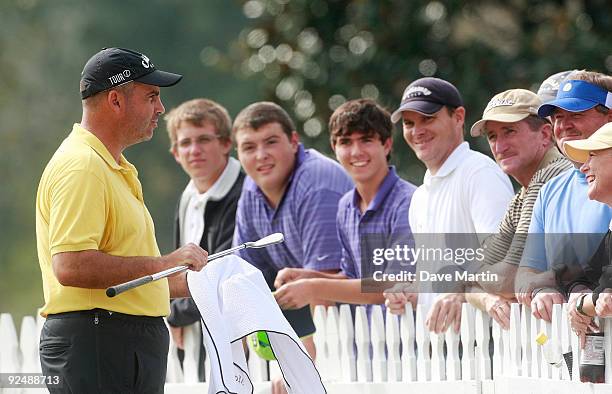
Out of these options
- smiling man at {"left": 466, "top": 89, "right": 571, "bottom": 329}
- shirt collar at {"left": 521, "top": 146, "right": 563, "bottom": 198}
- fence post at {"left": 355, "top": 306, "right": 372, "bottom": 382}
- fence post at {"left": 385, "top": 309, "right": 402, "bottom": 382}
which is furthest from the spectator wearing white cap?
fence post at {"left": 355, "top": 306, "right": 372, "bottom": 382}

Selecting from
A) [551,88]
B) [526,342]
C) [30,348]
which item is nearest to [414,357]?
[526,342]

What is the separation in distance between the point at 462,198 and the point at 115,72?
7.29 ft

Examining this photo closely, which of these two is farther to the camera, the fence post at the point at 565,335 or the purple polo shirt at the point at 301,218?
the purple polo shirt at the point at 301,218

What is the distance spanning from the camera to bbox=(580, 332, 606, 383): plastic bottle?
654 cm

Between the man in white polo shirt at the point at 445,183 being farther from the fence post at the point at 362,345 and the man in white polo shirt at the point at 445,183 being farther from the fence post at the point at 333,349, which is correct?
the fence post at the point at 333,349

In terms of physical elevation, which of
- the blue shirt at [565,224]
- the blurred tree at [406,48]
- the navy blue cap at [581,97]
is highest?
the blurred tree at [406,48]

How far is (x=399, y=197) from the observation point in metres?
8.22

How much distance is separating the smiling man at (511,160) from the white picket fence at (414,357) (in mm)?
140

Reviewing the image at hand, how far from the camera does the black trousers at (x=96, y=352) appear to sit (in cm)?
603

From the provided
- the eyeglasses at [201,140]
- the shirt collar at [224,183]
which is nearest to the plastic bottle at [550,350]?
the shirt collar at [224,183]

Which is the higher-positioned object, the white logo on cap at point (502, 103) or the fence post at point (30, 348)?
the white logo on cap at point (502, 103)

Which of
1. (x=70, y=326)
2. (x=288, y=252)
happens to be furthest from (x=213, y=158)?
(x=70, y=326)

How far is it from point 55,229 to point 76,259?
6.3 inches

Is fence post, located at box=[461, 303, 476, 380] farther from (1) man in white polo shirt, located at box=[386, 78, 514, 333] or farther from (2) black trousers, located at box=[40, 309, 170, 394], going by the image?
(2) black trousers, located at box=[40, 309, 170, 394]
